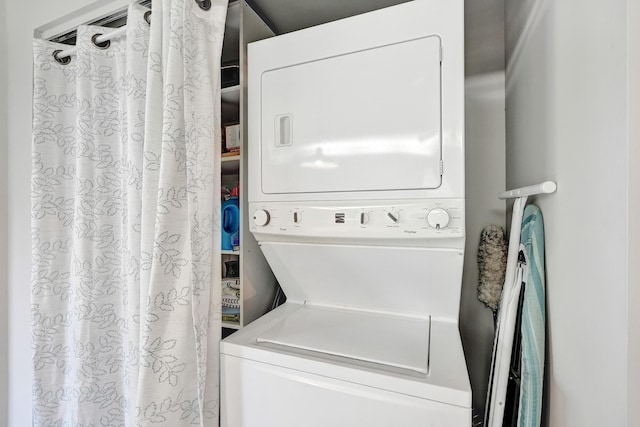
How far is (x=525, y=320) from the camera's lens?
1.00 m

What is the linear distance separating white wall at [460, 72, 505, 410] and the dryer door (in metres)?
0.82

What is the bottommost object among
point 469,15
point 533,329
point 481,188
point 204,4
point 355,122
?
point 533,329

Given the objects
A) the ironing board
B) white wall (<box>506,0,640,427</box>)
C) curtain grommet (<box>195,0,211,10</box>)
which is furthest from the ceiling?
the ironing board

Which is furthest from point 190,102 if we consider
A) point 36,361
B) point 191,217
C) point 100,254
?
point 36,361

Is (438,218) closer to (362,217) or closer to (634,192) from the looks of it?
(362,217)

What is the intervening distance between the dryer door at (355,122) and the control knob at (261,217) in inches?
4.1

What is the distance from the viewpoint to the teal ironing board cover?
0.91 metres

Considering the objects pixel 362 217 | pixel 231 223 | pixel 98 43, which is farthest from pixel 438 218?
pixel 98 43

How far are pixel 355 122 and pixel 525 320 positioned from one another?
3.32 ft

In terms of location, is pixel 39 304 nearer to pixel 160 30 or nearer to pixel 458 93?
pixel 160 30

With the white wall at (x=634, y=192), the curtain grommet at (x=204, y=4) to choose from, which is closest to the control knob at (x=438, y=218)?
the white wall at (x=634, y=192)

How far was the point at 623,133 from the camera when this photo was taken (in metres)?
0.58

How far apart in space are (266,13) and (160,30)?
75 cm

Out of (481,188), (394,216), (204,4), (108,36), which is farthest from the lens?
(481,188)
